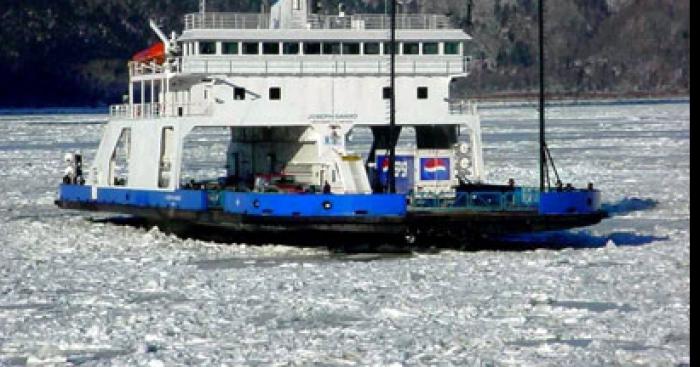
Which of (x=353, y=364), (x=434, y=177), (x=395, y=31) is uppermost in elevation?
(x=395, y=31)

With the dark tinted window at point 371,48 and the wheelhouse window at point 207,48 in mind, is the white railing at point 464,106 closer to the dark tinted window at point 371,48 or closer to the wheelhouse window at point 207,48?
the dark tinted window at point 371,48

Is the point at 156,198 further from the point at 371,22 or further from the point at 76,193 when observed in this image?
the point at 371,22

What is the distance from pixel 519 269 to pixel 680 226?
279 inches

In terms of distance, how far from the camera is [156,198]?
30.7 m

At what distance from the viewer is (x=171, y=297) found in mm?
21438

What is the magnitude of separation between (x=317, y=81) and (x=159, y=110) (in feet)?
12.6

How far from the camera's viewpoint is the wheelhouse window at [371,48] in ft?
98.2

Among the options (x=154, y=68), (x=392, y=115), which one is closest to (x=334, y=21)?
(x=392, y=115)

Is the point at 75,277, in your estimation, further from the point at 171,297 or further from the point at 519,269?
the point at 519,269

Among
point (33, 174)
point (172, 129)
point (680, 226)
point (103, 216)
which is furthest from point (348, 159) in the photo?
point (33, 174)

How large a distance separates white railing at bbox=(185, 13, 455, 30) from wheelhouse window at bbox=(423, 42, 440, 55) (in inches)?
20.0

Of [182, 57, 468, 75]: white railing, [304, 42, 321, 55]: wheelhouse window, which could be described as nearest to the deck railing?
[182, 57, 468, 75]: white railing

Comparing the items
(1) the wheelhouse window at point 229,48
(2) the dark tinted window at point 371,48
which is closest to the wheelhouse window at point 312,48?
(2) the dark tinted window at point 371,48

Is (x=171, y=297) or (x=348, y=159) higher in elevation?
(x=348, y=159)
